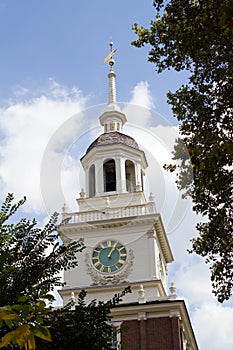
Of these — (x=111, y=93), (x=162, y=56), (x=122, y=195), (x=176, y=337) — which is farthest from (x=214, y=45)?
(x=111, y=93)

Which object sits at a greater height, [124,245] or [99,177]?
[99,177]

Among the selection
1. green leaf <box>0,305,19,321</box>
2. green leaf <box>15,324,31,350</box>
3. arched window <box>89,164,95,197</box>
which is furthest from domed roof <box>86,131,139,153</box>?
green leaf <box>15,324,31,350</box>

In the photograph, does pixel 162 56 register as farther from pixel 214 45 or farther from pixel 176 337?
pixel 176 337

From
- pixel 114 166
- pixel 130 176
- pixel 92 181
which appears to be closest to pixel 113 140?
pixel 114 166

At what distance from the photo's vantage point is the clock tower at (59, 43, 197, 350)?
102 feet

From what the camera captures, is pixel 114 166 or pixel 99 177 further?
pixel 114 166

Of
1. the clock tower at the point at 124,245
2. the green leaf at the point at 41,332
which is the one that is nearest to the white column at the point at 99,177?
the clock tower at the point at 124,245

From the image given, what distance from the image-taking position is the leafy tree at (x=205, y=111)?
14.7 m

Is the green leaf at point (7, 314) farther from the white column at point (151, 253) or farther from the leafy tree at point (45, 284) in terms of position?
the white column at point (151, 253)

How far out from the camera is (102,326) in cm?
1404

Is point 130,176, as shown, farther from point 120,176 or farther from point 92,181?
point 92,181

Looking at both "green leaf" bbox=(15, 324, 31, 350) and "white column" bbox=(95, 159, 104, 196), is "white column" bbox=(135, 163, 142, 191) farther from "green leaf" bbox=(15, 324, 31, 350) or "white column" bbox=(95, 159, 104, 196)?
"green leaf" bbox=(15, 324, 31, 350)

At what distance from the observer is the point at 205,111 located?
50.2ft

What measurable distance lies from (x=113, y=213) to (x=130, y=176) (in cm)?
524
